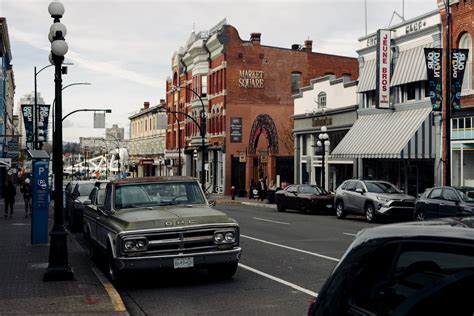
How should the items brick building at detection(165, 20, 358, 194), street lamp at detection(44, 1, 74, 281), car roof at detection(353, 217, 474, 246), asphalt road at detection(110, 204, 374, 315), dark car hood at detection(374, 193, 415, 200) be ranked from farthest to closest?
brick building at detection(165, 20, 358, 194) → dark car hood at detection(374, 193, 415, 200) → street lamp at detection(44, 1, 74, 281) → asphalt road at detection(110, 204, 374, 315) → car roof at detection(353, 217, 474, 246)

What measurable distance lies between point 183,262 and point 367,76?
1079 inches

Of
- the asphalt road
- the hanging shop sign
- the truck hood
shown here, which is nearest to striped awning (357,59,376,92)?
the asphalt road

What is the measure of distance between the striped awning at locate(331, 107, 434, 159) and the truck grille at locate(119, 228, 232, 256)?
72.2 ft

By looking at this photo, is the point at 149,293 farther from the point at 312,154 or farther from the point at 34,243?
the point at 312,154

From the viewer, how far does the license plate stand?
10453 mm

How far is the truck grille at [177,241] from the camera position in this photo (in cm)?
1045

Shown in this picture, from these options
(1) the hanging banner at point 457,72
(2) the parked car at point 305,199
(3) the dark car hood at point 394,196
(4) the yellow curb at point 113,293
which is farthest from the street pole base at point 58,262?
(2) the parked car at point 305,199

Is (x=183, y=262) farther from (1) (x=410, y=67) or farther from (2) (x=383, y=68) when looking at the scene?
(2) (x=383, y=68)

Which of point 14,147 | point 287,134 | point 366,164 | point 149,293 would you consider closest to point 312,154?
point 366,164

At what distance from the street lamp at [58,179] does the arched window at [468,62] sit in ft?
68.3

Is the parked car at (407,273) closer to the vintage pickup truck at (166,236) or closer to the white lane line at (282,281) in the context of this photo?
the white lane line at (282,281)

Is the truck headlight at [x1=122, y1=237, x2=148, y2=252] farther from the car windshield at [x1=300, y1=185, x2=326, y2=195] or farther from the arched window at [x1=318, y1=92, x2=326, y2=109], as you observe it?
the arched window at [x1=318, y1=92, x2=326, y2=109]

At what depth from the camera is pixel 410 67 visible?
32.0 m

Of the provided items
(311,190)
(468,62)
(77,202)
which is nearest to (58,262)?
(77,202)
